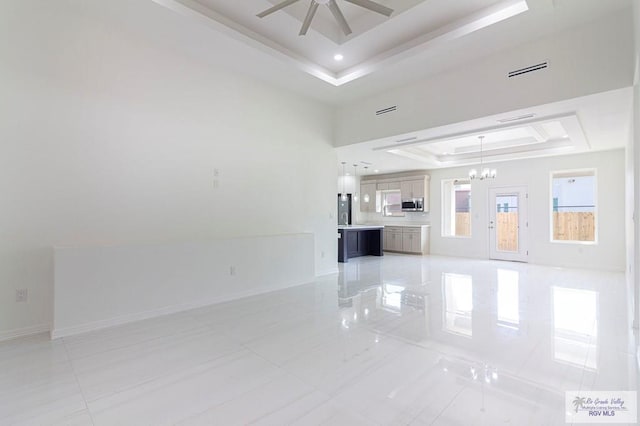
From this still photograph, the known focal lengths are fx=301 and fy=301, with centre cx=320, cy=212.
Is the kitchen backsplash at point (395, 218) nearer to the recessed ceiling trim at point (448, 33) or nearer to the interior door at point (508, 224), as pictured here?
the interior door at point (508, 224)

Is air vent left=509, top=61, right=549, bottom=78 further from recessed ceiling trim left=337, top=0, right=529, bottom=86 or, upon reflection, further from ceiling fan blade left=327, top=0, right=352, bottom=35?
ceiling fan blade left=327, top=0, right=352, bottom=35

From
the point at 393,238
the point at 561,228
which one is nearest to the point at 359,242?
the point at 393,238

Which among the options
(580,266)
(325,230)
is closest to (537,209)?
(580,266)

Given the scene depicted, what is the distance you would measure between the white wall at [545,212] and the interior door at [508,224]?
5.2 inches

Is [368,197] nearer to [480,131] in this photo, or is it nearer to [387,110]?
[387,110]

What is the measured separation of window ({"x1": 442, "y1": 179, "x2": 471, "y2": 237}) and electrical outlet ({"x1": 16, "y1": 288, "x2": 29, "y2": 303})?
9522 millimetres

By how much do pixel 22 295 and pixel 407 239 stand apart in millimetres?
8966

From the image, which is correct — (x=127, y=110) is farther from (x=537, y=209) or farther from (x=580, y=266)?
(x=580, y=266)

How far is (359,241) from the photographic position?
363 inches

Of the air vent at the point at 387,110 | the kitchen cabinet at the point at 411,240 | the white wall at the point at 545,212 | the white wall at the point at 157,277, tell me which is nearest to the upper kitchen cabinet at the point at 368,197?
the kitchen cabinet at the point at 411,240

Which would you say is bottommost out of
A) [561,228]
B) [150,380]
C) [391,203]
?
[150,380]

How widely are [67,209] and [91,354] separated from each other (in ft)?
5.71

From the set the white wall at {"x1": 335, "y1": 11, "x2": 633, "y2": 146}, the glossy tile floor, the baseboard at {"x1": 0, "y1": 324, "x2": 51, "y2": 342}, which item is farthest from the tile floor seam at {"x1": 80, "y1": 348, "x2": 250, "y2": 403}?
the white wall at {"x1": 335, "y1": 11, "x2": 633, "y2": 146}

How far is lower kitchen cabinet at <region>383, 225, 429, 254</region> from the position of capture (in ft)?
31.5
